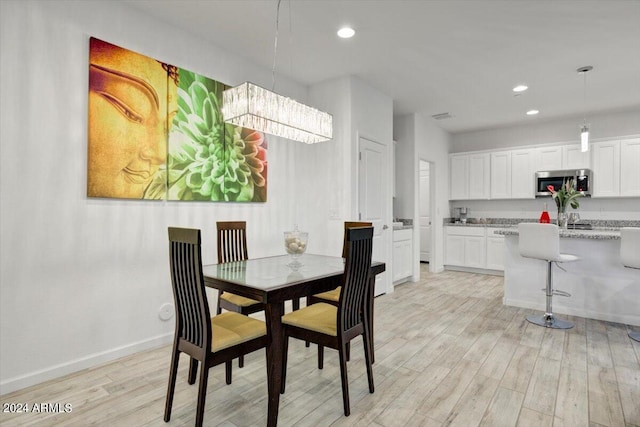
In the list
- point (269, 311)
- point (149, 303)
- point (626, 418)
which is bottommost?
point (626, 418)

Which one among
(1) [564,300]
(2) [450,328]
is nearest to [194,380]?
(2) [450,328]

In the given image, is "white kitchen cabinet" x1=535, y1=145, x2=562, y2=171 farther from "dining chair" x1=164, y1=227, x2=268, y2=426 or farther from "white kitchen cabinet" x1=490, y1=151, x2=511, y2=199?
"dining chair" x1=164, y1=227, x2=268, y2=426

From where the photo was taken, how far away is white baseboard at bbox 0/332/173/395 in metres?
2.21

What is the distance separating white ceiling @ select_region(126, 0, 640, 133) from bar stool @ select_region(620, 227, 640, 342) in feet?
6.01

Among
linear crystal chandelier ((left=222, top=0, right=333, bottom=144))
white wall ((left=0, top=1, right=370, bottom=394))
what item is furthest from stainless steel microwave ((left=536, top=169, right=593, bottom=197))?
white wall ((left=0, top=1, right=370, bottom=394))

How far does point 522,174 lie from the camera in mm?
6172

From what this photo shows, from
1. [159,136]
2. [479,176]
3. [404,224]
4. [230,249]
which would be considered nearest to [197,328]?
[230,249]

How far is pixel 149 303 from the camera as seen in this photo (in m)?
2.93

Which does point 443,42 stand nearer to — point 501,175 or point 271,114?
point 271,114

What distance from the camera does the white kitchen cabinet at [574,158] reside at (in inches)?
220

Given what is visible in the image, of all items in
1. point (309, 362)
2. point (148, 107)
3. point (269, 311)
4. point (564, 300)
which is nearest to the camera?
point (269, 311)

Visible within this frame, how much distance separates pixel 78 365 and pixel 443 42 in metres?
4.18

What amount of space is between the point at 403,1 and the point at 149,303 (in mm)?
3252

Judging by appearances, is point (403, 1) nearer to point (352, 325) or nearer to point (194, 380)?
point (352, 325)
